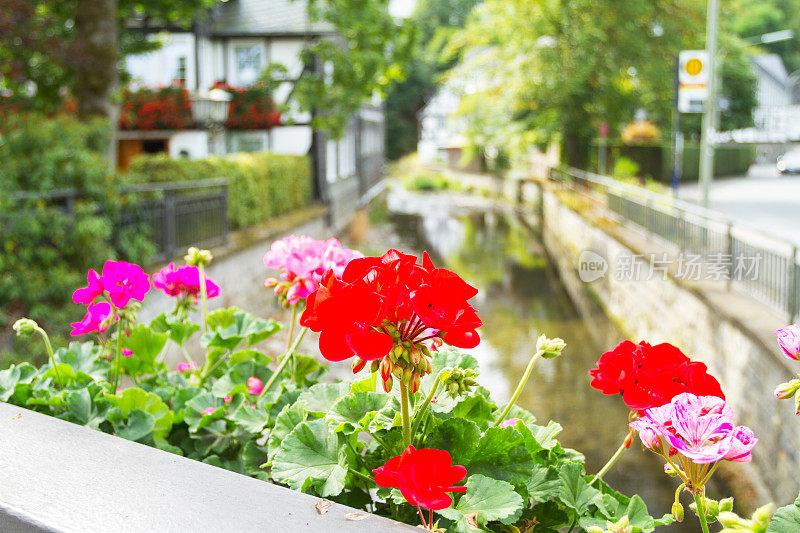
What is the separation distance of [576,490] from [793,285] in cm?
571

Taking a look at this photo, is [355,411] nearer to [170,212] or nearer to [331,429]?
[331,429]

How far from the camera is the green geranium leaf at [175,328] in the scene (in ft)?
6.88

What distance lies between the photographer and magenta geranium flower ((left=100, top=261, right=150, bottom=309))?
193cm

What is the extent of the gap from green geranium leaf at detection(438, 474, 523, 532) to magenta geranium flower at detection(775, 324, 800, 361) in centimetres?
48

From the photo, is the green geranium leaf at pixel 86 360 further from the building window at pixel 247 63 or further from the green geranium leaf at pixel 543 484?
the building window at pixel 247 63

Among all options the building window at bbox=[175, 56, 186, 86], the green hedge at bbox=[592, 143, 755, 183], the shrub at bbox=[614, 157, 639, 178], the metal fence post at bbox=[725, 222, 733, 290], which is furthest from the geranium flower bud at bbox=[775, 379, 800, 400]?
the green hedge at bbox=[592, 143, 755, 183]

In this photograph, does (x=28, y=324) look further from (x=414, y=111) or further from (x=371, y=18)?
(x=414, y=111)

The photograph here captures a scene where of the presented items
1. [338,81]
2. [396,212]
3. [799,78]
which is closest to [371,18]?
[338,81]

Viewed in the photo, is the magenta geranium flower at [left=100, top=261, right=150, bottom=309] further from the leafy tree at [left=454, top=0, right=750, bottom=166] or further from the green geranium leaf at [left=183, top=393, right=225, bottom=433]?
the leafy tree at [left=454, top=0, right=750, bottom=166]

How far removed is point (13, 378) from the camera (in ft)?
6.20

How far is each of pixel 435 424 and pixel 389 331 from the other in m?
0.25

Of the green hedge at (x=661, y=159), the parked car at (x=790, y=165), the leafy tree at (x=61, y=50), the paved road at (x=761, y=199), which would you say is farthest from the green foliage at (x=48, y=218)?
the parked car at (x=790, y=165)

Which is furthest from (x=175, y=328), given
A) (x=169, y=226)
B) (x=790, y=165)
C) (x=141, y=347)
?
(x=790, y=165)

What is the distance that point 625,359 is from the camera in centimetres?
140
